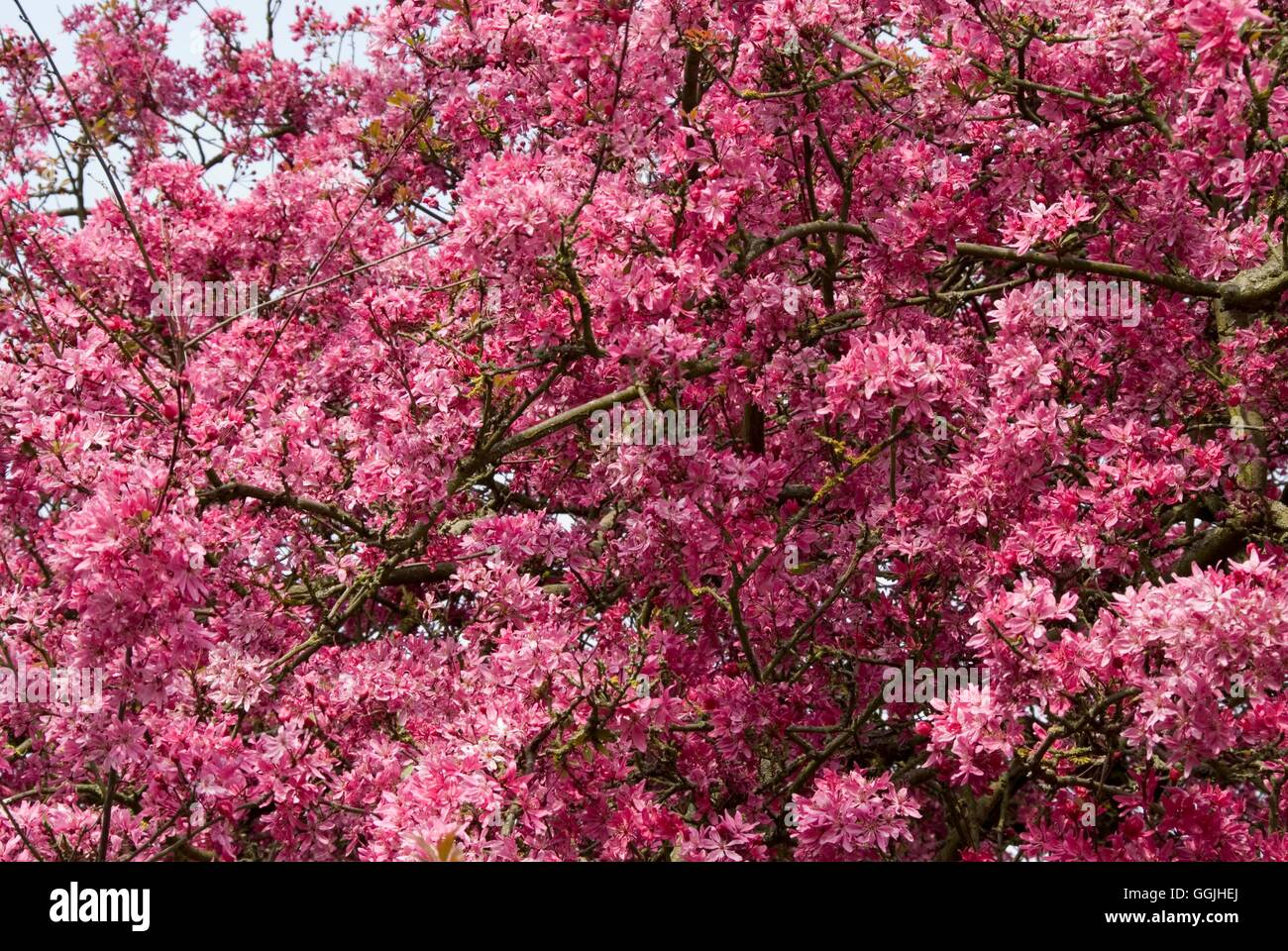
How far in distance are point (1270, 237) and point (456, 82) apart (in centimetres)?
430

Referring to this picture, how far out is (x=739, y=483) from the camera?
4.98 metres

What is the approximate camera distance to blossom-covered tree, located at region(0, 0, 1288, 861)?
419 centimetres

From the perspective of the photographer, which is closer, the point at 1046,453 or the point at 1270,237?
the point at 1046,453

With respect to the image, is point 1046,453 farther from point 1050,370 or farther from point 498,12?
point 498,12

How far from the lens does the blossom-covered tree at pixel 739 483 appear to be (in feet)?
13.7

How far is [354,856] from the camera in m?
5.33

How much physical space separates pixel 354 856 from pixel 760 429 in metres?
2.57

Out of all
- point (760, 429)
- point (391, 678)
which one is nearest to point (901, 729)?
point (760, 429)

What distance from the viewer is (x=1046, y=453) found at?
4758 mm

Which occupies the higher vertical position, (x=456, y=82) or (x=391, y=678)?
(x=456, y=82)

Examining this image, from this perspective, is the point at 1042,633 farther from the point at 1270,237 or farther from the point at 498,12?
the point at 498,12

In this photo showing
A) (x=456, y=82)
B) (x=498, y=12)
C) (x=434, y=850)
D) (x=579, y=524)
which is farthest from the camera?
(x=456, y=82)

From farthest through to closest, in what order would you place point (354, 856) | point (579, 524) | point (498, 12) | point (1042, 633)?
point (498, 12), point (579, 524), point (354, 856), point (1042, 633)

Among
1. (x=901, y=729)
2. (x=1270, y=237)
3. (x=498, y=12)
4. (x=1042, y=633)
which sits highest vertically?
(x=498, y=12)
